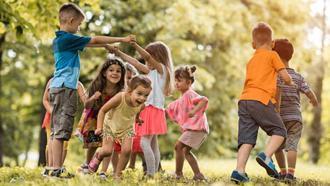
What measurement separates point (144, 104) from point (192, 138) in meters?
0.85

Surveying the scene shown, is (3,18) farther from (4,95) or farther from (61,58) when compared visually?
(4,95)

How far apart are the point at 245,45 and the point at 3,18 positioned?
12.0 metres

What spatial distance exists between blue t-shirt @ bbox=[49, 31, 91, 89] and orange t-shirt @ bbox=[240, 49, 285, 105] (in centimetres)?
193

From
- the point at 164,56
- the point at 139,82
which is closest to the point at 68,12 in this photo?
the point at 139,82

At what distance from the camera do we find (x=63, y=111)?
293 inches

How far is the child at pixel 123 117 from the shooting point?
7.32m

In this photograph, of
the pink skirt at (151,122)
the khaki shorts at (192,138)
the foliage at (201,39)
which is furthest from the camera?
the foliage at (201,39)

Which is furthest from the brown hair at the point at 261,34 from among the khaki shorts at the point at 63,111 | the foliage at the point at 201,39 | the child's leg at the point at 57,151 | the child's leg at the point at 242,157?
the foliage at the point at 201,39

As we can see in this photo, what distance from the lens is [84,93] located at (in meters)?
8.85

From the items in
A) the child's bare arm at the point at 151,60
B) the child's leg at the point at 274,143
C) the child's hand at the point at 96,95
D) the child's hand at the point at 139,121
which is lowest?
the child's leg at the point at 274,143

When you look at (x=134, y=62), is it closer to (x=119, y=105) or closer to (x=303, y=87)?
(x=119, y=105)

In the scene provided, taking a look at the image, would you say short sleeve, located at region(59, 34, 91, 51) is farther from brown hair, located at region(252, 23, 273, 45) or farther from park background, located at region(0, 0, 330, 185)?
park background, located at region(0, 0, 330, 185)

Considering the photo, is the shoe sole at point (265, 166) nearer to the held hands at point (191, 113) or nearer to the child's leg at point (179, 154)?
the held hands at point (191, 113)

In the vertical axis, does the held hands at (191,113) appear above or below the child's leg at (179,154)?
above
